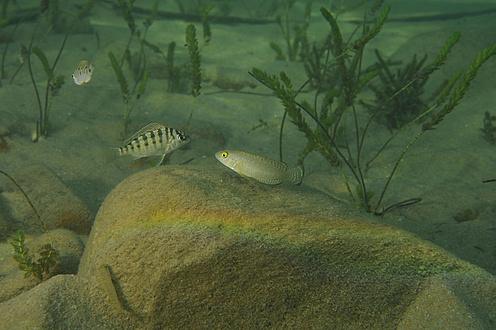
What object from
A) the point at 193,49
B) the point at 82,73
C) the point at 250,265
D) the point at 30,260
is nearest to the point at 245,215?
the point at 250,265

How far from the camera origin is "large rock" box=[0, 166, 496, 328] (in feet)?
6.44

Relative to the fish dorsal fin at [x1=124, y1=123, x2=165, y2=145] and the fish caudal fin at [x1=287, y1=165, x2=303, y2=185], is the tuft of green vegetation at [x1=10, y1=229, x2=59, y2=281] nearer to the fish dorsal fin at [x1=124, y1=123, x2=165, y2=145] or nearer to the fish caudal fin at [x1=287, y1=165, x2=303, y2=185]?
the fish dorsal fin at [x1=124, y1=123, x2=165, y2=145]

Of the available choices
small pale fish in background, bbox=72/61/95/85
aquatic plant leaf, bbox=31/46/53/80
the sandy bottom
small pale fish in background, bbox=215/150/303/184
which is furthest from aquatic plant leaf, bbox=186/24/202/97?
aquatic plant leaf, bbox=31/46/53/80

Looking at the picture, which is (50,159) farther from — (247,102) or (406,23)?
(406,23)

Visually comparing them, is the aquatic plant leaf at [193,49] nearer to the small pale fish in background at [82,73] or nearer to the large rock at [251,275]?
the small pale fish in background at [82,73]

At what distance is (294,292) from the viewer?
2.06 meters

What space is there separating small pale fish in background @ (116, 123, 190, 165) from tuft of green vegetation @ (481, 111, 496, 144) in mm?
5478

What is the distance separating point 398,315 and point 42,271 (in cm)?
267

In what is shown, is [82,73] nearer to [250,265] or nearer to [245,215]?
[245,215]

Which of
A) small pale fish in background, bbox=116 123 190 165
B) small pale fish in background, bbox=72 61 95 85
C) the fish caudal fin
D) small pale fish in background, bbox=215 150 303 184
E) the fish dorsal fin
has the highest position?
small pale fish in background, bbox=72 61 95 85

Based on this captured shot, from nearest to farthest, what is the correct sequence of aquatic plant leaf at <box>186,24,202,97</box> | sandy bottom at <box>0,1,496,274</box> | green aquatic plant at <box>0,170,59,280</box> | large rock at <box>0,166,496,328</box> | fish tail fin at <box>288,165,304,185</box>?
large rock at <box>0,166,496,328</box> < green aquatic plant at <box>0,170,59,280</box> < fish tail fin at <box>288,165,304,185</box> < sandy bottom at <box>0,1,496,274</box> < aquatic plant leaf at <box>186,24,202,97</box>

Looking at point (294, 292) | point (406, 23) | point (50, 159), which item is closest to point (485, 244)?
point (294, 292)

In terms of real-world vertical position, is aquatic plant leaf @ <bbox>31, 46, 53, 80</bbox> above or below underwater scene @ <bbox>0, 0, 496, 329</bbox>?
above

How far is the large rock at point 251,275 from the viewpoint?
6.44 feet
